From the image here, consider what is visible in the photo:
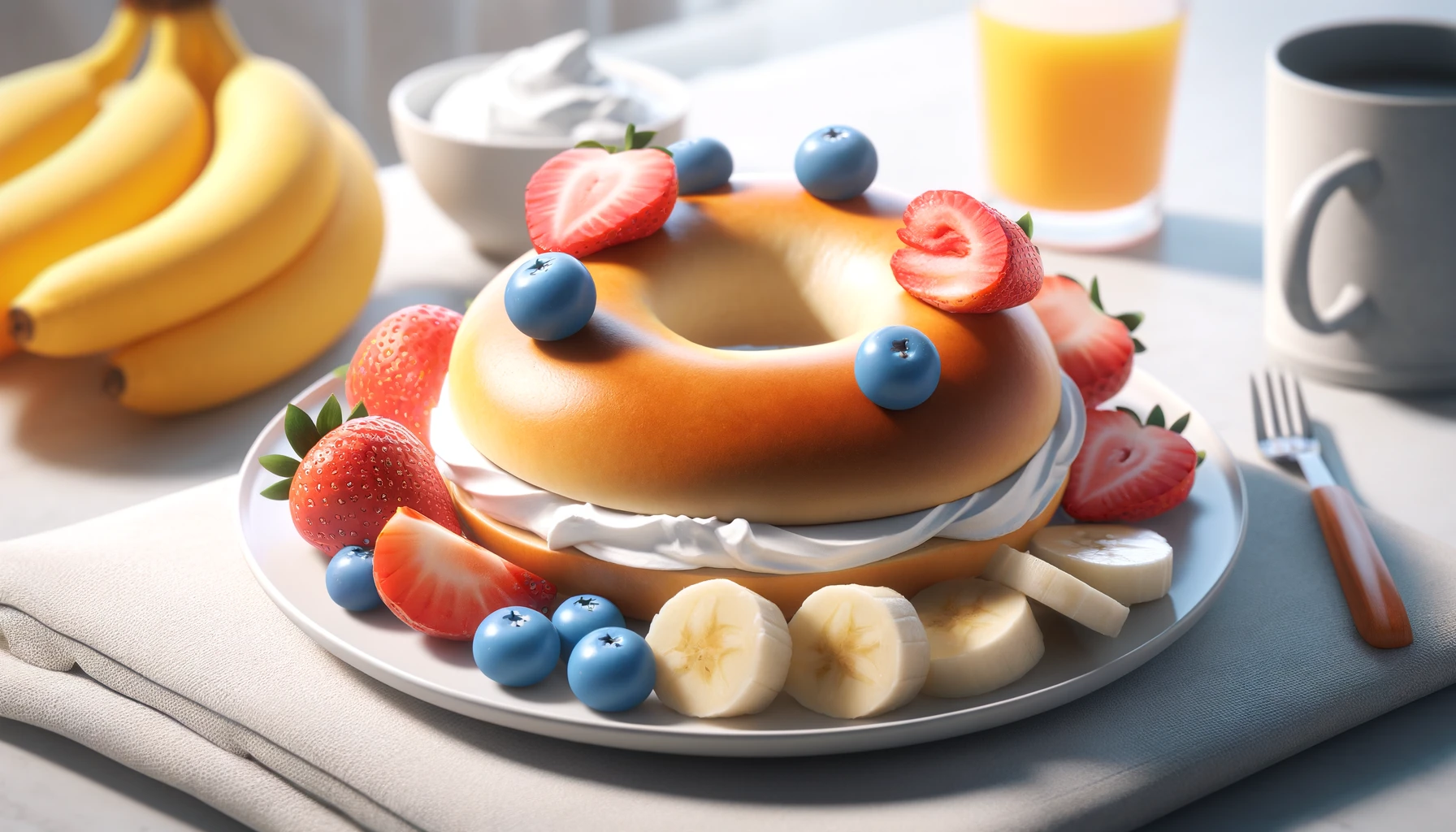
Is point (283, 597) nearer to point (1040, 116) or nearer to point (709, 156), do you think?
point (709, 156)

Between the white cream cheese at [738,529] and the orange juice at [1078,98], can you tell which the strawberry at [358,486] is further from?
the orange juice at [1078,98]

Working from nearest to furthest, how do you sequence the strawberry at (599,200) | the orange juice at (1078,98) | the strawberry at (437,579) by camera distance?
1. the strawberry at (437,579)
2. the strawberry at (599,200)
3. the orange juice at (1078,98)

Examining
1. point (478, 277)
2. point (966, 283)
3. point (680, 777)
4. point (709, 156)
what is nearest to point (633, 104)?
point (478, 277)

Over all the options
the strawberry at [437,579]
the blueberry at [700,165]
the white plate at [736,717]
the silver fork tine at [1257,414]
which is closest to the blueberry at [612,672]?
the white plate at [736,717]

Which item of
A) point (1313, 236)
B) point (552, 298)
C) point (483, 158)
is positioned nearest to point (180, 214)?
point (483, 158)

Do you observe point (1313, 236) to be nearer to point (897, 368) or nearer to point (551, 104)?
Answer: point (897, 368)

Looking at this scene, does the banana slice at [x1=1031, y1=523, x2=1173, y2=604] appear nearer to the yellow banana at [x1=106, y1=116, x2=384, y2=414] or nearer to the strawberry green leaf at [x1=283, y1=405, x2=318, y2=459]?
the strawberry green leaf at [x1=283, y1=405, x2=318, y2=459]
